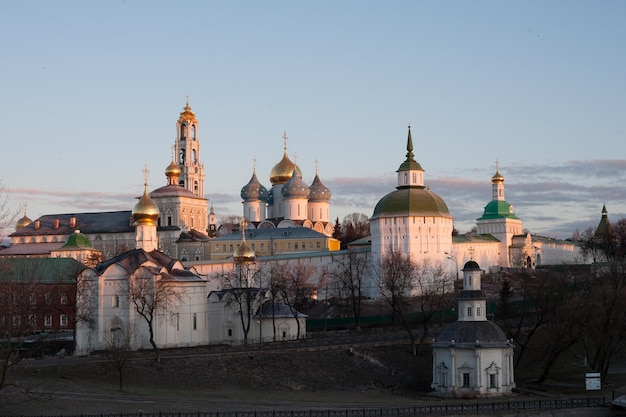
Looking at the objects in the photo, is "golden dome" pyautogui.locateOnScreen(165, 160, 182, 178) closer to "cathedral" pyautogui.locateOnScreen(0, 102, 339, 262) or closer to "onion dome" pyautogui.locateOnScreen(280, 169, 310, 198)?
"cathedral" pyautogui.locateOnScreen(0, 102, 339, 262)

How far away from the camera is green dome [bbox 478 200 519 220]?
121188mm

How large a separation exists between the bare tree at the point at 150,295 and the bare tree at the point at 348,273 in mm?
26146

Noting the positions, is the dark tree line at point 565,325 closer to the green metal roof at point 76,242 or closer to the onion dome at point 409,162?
the onion dome at point 409,162

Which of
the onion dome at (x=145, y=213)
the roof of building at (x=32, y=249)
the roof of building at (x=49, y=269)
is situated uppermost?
the onion dome at (x=145, y=213)

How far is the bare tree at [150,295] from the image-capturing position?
68019 mm

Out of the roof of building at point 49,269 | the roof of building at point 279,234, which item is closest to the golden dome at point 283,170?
the roof of building at point 279,234

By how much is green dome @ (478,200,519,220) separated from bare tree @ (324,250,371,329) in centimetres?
2088

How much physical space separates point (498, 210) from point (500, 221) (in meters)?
1.67

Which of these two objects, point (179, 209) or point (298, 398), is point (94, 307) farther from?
point (179, 209)

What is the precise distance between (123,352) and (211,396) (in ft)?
18.3

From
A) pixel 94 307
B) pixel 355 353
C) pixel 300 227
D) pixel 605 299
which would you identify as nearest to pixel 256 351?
pixel 355 353

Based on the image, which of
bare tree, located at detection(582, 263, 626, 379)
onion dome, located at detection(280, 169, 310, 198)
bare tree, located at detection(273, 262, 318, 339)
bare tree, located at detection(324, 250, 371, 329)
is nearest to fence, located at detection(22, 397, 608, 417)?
bare tree, located at detection(582, 263, 626, 379)

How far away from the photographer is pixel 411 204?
10094 centimetres

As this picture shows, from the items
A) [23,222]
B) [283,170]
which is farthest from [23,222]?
[283,170]
